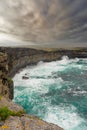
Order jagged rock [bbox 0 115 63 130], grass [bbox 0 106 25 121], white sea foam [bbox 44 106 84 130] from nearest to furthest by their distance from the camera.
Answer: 1. jagged rock [bbox 0 115 63 130]
2. grass [bbox 0 106 25 121]
3. white sea foam [bbox 44 106 84 130]

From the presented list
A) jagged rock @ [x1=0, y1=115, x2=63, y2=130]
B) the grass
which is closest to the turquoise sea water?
the grass

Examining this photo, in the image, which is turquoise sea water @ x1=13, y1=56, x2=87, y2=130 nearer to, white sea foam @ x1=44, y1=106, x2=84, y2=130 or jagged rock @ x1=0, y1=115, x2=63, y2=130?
white sea foam @ x1=44, y1=106, x2=84, y2=130

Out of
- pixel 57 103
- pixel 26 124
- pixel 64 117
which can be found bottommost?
pixel 64 117

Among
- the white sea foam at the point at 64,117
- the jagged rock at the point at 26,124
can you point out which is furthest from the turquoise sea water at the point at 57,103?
the jagged rock at the point at 26,124

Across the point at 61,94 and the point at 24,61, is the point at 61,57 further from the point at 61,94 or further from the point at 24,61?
the point at 61,94

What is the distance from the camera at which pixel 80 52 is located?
5448 inches

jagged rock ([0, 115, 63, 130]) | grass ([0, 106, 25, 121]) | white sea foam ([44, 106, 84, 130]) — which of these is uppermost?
grass ([0, 106, 25, 121])

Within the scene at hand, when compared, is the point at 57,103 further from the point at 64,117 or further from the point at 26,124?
the point at 26,124

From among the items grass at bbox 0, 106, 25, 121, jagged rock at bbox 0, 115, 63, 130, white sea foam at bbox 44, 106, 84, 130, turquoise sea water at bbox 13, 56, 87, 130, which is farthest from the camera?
turquoise sea water at bbox 13, 56, 87, 130

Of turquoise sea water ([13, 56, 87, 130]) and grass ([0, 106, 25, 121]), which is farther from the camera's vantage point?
turquoise sea water ([13, 56, 87, 130])

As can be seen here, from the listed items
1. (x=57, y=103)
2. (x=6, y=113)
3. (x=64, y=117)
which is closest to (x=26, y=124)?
(x=6, y=113)

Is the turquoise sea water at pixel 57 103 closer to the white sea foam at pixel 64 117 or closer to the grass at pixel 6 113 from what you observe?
the white sea foam at pixel 64 117

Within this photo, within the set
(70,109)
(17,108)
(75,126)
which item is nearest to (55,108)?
(70,109)

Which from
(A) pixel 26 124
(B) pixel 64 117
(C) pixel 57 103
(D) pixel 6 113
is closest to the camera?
(A) pixel 26 124
